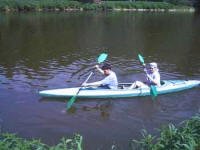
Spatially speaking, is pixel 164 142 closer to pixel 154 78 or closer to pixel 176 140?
pixel 176 140

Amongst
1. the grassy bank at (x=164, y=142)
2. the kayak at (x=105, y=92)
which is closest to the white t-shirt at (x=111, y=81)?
the kayak at (x=105, y=92)

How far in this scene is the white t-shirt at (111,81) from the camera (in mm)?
10094

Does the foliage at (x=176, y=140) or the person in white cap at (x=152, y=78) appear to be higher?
the foliage at (x=176, y=140)

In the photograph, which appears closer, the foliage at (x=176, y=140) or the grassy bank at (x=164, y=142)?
the grassy bank at (x=164, y=142)

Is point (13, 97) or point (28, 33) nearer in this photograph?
point (13, 97)

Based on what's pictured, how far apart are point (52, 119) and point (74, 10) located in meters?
39.4

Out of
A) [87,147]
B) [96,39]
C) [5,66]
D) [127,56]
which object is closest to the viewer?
[87,147]

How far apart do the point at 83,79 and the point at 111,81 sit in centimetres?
212

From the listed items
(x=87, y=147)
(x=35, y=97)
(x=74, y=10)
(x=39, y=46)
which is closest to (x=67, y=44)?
(x=39, y=46)

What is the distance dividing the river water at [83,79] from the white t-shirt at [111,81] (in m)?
0.52

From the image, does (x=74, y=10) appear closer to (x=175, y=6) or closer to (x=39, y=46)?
(x=175, y=6)

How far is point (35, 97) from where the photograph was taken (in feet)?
32.4

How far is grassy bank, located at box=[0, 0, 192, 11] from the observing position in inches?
1566

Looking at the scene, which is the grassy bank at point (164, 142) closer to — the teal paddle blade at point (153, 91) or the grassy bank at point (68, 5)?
the teal paddle blade at point (153, 91)
